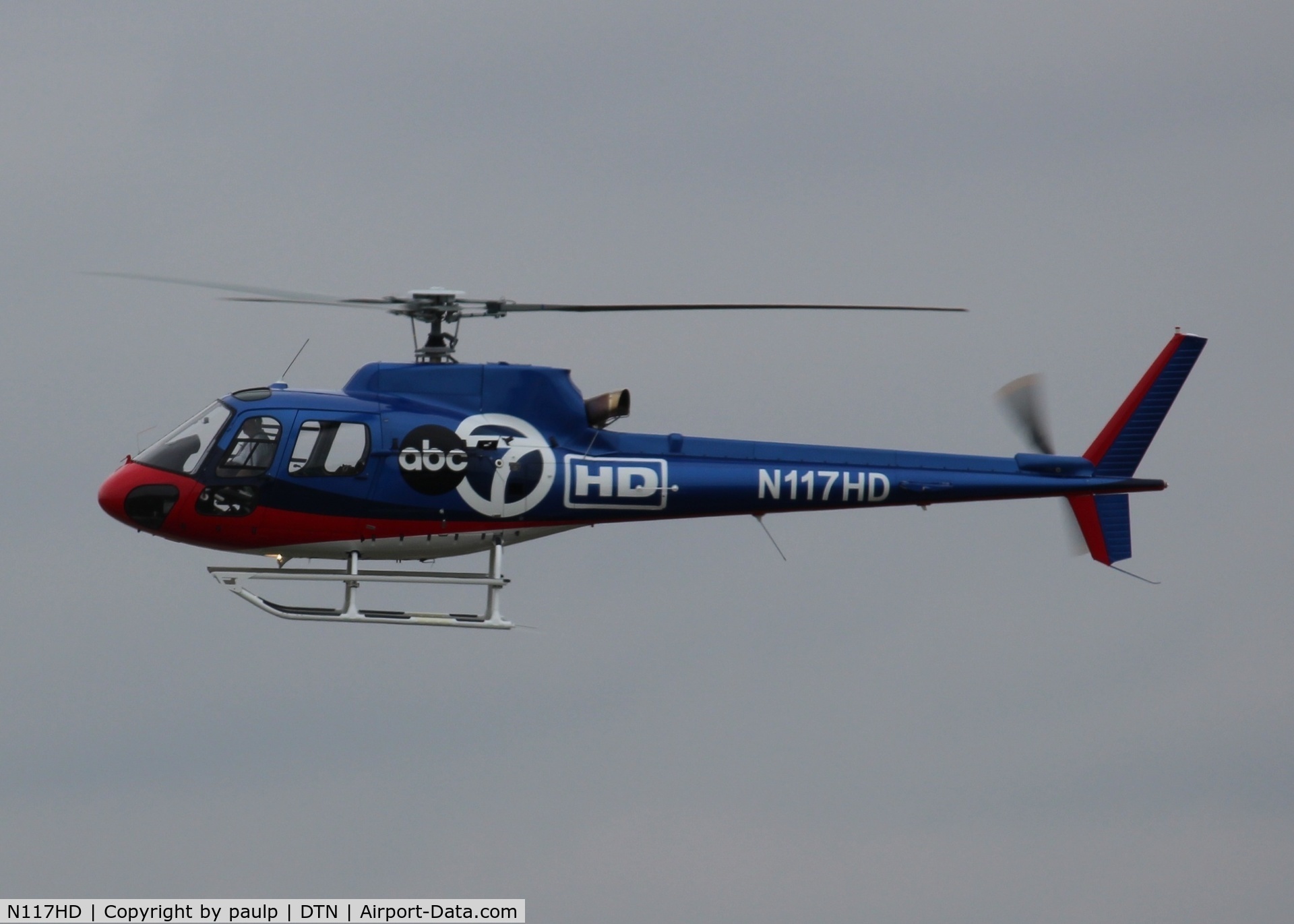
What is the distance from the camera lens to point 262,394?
2547 centimetres

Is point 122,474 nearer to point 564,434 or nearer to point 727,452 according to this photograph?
point 564,434

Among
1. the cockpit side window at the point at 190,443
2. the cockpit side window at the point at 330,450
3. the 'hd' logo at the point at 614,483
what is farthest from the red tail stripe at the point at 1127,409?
the cockpit side window at the point at 190,443

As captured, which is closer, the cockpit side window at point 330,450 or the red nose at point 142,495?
the cockpit side window at point 330,450

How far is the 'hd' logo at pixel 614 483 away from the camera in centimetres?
2539

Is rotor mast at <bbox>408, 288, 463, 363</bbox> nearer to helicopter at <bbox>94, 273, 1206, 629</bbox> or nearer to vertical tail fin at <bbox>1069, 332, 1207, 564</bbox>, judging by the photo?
helicopter at <bbox>94, 273, 1206, 629</bbox>

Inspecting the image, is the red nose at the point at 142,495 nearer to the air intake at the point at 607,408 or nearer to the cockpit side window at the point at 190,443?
the cockpit side window at the point at 190,443

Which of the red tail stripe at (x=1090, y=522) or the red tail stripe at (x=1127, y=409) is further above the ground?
the red tail stripe at (x=1127, y=409)

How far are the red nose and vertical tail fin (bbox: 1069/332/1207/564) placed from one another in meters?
12.5

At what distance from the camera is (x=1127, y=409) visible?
89.7 ft

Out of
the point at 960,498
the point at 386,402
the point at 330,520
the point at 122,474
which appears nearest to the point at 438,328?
the point at 386,402

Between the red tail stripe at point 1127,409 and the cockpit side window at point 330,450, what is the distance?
10103 mm

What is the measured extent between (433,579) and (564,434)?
2648 millimetres

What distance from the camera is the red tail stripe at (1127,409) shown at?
27.1 metres

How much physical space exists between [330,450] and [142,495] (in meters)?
2.65
